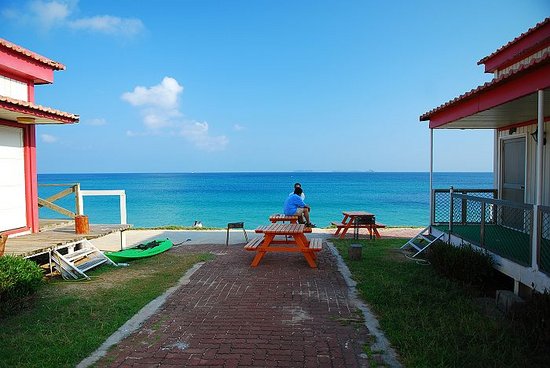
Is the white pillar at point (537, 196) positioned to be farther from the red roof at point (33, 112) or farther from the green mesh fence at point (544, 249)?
the red roof at point (33, 112)

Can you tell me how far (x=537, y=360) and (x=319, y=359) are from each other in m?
2.06

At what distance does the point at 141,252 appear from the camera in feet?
32.6

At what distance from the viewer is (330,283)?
7.38m

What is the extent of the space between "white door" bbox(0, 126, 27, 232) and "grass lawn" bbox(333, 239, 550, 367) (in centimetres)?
699

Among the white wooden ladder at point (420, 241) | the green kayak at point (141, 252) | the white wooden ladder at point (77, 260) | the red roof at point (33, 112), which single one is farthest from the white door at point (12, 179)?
the white wooden ladder at point (420, 241)

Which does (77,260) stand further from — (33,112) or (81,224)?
(33,112)

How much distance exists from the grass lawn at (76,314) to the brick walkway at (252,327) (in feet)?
1.29

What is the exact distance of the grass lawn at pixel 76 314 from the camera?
4.40 m

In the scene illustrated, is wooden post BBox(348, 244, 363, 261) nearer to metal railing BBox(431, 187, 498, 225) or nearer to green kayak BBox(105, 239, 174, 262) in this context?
metal railing BBox(431, 187, 498, 225)

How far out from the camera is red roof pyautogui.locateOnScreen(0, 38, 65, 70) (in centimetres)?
836

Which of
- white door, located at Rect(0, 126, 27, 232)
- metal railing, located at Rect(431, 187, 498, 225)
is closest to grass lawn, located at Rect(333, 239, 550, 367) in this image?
metal railing, located at Rect(431, 187, 498, 225)

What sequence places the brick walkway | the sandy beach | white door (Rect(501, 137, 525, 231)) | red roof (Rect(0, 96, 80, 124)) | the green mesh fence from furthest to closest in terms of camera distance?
1. the sandy beach
2. white door (Rect(501, 137, 525, 231))
3. red roof (Rect(0, 96, 80, 124))
4. the green mesh fence
5. the brick walkway

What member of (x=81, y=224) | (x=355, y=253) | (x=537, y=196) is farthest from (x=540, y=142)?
(x=81, y=224)

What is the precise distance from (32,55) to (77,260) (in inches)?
175
